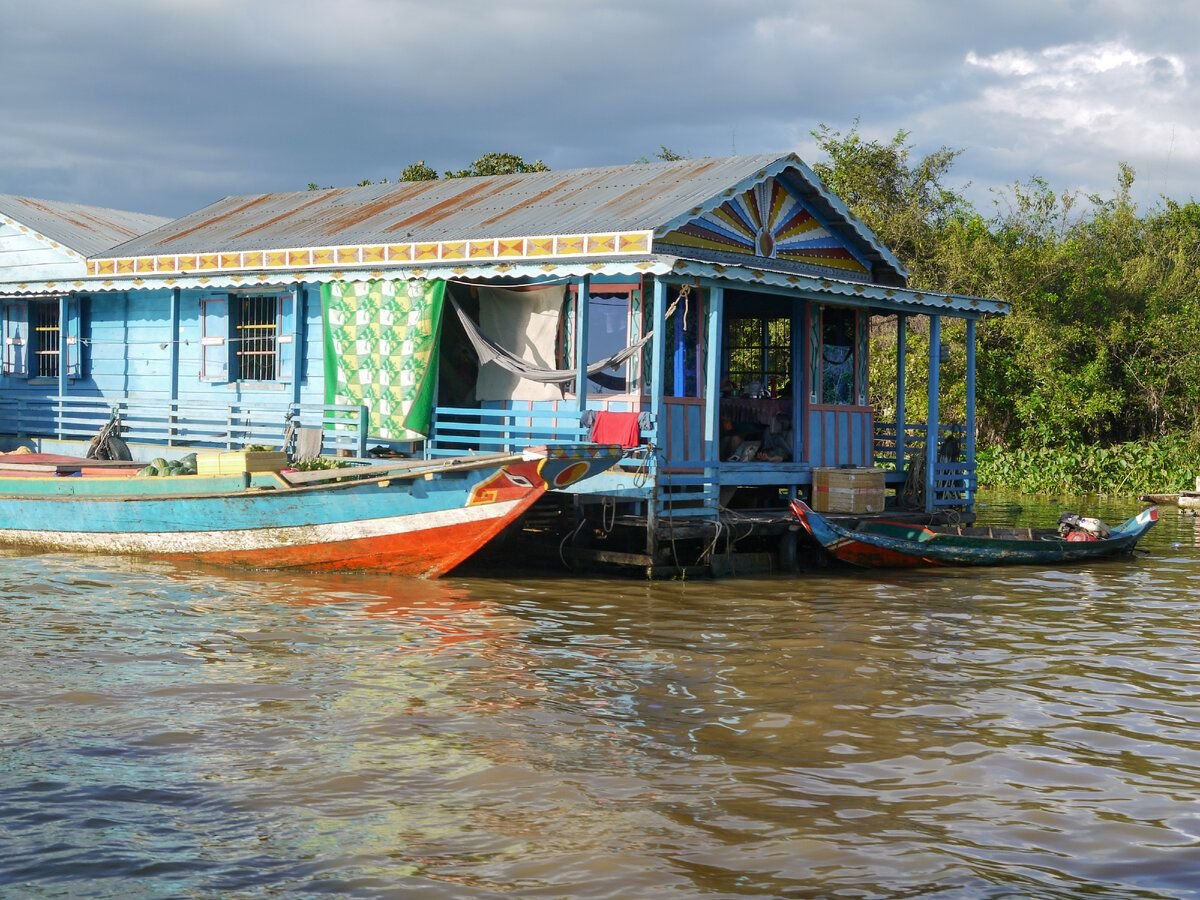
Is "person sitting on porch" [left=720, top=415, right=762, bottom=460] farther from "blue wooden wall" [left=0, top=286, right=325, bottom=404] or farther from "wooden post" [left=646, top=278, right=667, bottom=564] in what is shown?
"blue wooden wall" [left=0, top=286, right=325, bottom=404]

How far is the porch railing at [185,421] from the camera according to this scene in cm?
1645

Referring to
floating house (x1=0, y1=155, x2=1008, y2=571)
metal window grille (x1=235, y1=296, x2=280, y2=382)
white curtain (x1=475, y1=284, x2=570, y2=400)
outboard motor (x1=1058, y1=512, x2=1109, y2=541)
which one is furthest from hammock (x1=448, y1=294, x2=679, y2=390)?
outboard motor (x1=1058, y1=512, x2=1109, y2=541)

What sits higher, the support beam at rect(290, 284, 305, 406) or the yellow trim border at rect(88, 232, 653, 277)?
the yellow trim border at rect(88, 232, 653, 277)

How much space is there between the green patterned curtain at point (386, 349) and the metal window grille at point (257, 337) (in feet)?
6.13

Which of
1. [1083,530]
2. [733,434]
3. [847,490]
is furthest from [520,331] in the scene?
[1083,530]

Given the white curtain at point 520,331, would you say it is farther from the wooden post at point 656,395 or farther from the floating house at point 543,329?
the wooden post at point 656,395

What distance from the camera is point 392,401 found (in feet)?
51.9

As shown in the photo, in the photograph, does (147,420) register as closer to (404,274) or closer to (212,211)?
(212,211)

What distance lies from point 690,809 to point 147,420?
1489 cm

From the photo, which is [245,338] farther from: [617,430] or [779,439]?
[779,439]

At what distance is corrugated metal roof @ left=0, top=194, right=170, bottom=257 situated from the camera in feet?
67.3

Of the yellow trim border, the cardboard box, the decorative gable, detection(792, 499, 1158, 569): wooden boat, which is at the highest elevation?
the decorative gable

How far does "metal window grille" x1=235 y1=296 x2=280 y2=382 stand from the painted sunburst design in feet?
20.2

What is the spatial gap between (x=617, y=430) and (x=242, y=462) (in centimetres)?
397
